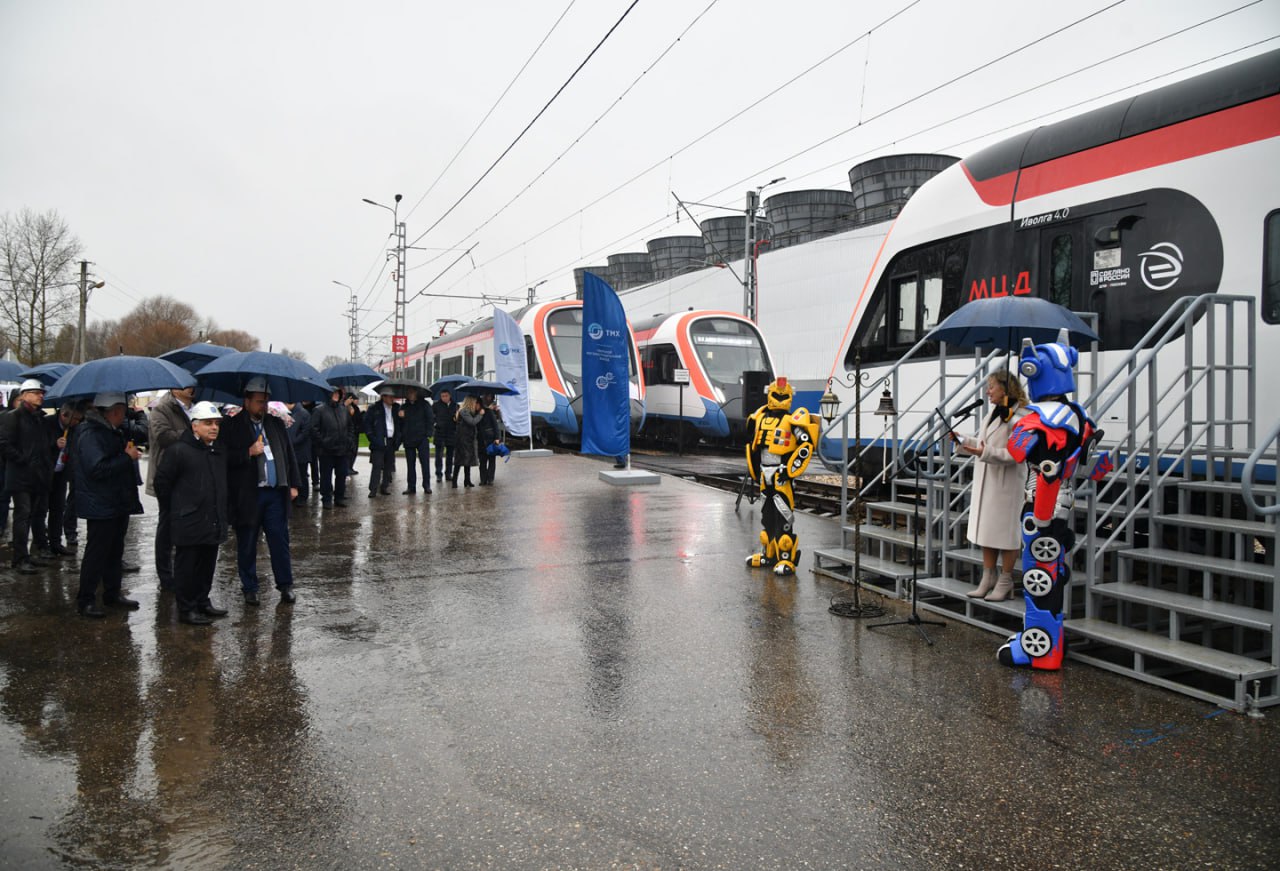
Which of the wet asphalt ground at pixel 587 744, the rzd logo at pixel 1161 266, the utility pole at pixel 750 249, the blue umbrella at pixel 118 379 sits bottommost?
the wet asphalt ground at pixel 587 744

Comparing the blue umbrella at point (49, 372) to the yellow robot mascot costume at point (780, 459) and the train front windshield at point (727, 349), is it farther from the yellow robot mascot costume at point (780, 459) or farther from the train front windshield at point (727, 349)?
the train front windshield at point (727, 349)

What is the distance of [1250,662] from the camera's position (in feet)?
14.8

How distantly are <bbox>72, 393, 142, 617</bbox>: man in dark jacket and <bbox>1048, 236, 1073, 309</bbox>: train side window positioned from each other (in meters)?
7.91

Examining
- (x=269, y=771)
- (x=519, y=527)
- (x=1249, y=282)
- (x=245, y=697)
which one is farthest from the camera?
(x=519, y=527)

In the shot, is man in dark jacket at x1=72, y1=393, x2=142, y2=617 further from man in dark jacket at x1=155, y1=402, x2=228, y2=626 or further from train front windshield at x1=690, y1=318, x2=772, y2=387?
train front windshield at x1=690, y1=318, x2=772, y2=387

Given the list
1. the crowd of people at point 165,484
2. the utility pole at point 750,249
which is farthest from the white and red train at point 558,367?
the crowd of people at point 165,484

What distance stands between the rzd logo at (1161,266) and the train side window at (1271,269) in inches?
25.4

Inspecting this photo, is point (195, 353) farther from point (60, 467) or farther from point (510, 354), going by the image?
point (510, 354)

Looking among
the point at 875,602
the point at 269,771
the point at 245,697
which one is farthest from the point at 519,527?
the point at 269,771

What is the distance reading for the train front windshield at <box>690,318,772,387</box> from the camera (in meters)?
20.7

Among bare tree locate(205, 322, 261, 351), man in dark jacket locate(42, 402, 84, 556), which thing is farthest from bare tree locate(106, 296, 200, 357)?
man in dark jacket locate(42, 402, 84, 556)

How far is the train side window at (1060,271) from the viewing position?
7793 millimetres

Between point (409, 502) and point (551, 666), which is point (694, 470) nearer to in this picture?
point (409, 502)

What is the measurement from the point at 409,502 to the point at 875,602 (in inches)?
320
